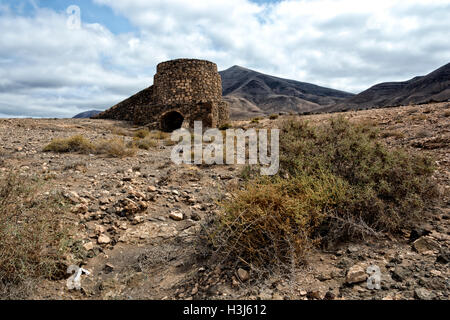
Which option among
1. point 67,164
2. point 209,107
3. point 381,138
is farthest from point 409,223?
point 209,107

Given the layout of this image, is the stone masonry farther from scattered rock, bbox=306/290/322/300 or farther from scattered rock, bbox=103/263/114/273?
scattered rock, bbox=306/290/322/300

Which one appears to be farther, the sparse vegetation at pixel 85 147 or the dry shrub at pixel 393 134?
the dry shrub at pixel 393 134

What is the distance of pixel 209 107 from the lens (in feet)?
41.7

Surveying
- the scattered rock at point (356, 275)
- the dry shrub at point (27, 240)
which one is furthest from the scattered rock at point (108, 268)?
the scattered rock at point (356, 275)

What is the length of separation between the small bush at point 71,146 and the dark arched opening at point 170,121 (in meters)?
7.08

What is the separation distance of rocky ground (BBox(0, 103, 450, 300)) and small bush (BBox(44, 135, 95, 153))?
3.57ft

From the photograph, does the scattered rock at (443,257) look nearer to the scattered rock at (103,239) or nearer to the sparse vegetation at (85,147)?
the scattered rock at (103,239)

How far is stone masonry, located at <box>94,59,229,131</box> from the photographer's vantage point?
507 inches

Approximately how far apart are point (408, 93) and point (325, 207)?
175 feet

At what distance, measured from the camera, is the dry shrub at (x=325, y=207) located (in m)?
2.27

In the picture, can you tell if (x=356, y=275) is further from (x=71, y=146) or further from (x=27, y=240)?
(x=71, y=146)

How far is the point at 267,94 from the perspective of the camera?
71.7 metres
